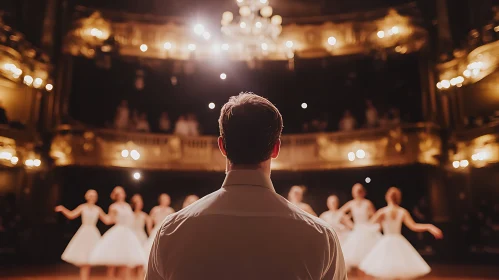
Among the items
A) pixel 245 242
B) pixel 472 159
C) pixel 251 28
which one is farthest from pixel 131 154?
pixel 245 242

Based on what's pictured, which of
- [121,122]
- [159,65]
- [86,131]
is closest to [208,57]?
[159,65]

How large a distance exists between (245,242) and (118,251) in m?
7.28

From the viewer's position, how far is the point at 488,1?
49.5ft

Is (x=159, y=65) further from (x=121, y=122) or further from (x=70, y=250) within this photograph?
(x=70, y=250)

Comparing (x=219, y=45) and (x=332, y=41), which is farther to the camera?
(x=332, y=41)

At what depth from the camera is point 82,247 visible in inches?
323

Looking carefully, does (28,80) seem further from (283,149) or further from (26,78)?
(283,149)

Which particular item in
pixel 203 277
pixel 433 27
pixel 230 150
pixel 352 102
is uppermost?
Result: pixel 433 27

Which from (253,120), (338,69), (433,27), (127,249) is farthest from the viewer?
(338,69)

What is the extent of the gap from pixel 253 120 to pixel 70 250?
8236 millimetres

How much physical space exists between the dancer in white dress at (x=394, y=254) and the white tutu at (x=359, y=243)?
3.99 ft

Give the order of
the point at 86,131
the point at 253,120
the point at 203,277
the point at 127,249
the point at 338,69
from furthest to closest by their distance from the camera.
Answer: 1. the point at 338,69
2. the point at 86,131
3. the point at 127,249
4. the point at 253,120
5. the point at 203,277

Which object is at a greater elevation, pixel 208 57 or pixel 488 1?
pixel 488 1

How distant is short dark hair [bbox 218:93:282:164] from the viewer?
1206 millimetres
